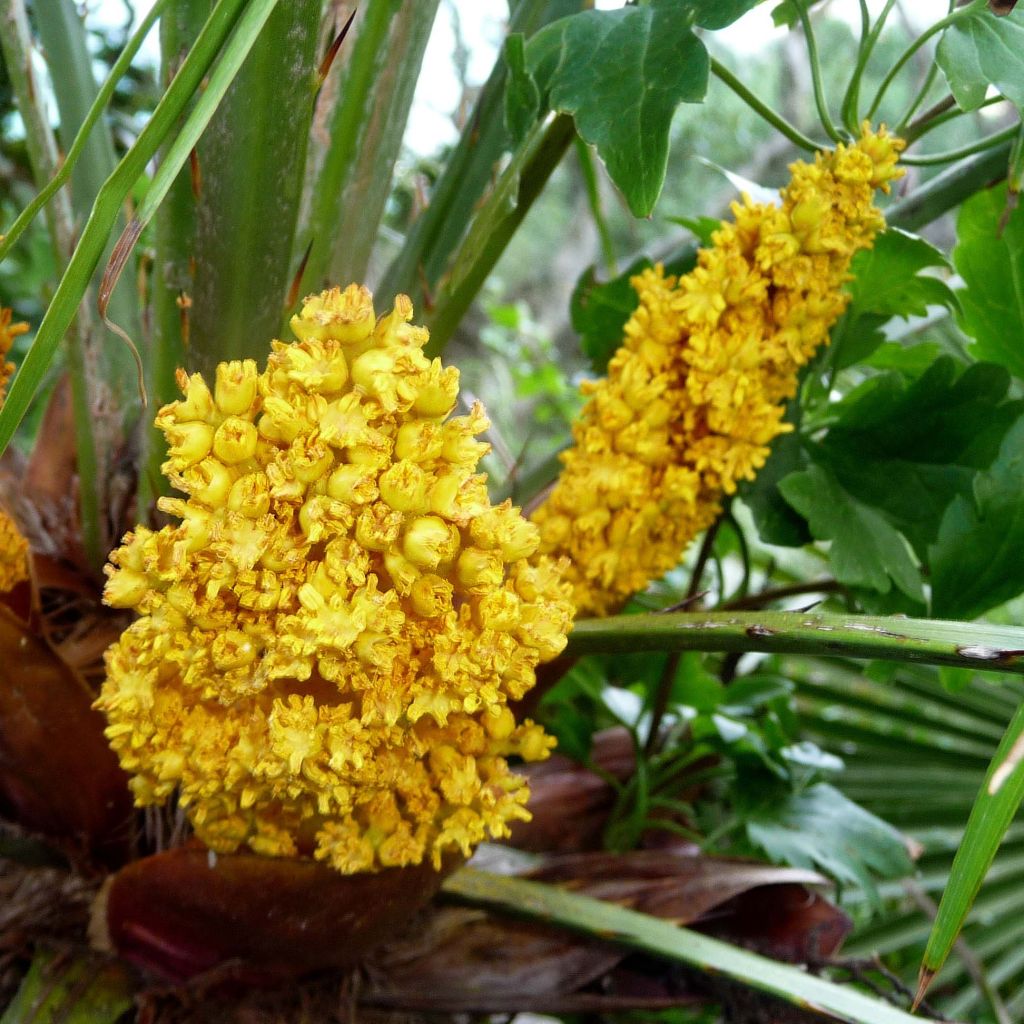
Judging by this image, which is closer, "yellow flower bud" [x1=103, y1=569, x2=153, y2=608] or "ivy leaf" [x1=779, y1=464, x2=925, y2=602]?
"yellow flower bud" [x1=103, y1=569, x2=153, y2=608]

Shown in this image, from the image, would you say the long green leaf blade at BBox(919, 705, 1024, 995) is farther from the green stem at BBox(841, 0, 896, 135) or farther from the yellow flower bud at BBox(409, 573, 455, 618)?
the green stem at BBox(841, 0, 896, 135)

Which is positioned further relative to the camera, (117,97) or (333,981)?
(117,97)

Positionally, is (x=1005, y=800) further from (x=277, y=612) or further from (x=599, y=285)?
(x=599, y=285)

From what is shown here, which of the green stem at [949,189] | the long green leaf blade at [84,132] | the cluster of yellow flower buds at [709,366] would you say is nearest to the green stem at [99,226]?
the long green leaf blade at [84,132]

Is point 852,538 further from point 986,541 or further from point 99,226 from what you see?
point 99,226

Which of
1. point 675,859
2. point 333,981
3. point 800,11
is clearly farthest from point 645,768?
point 800,11

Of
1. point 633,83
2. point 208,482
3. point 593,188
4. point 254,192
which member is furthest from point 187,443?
point 593,188

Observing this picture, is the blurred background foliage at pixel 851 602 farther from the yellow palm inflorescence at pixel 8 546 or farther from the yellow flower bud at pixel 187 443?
the yellow flower bud at pixel 187 443

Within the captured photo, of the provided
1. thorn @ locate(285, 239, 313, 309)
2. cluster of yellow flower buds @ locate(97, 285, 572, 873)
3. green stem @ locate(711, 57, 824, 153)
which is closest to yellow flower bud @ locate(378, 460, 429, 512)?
Result: cluster of yellow flower buds @ locate(97, 285, 572, 873)
